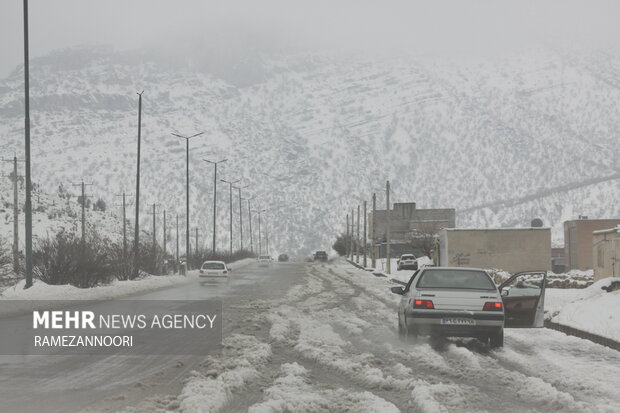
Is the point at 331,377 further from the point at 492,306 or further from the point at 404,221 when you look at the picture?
the point at 404,221

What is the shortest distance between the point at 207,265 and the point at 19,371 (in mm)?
39889

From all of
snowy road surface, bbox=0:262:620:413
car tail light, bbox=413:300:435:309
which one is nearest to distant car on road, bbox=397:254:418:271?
snowy road surface, bbox=0:262:620:413

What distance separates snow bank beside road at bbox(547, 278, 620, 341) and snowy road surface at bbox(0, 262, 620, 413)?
0.74 metres

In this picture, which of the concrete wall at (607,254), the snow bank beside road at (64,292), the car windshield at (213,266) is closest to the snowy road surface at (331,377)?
the snow bank beside road at (64,292)

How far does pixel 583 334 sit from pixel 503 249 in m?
54.7

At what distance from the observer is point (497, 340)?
15.8 metres

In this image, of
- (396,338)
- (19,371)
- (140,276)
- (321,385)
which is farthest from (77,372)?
(140,276)

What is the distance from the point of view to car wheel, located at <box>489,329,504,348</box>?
15.7 meters

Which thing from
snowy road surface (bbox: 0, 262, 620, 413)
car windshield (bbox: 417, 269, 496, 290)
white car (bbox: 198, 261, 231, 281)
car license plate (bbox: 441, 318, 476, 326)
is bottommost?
white car (bbox: 198, 261, 231, 281)

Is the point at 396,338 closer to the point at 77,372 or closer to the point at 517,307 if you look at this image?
the point at 517,307

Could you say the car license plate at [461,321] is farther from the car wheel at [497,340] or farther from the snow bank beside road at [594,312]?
the snow bank beside road at [594,312]

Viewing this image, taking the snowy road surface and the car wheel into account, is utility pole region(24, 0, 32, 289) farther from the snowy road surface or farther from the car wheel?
the car wheel

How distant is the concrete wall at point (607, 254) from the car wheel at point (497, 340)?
21.9 m

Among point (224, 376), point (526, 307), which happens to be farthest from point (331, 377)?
point (526, 307)
